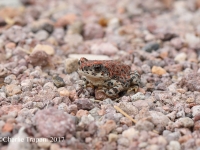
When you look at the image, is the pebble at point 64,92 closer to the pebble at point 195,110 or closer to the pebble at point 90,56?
the pebble at point 90,56

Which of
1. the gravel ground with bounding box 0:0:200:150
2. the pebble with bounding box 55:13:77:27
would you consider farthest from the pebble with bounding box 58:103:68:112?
the pebble with bounding box 55:13:77:27

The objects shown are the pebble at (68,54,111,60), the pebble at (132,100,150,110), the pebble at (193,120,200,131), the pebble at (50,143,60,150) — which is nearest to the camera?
the pebble at (50,143,60,150)

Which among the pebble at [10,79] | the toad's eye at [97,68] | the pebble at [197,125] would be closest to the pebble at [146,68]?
the toad's eye at [97,68]

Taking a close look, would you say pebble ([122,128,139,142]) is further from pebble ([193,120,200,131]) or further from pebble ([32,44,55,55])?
pebble ([32,44,55,55])

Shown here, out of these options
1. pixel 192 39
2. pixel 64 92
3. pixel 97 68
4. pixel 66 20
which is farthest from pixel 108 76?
pixel 66 20

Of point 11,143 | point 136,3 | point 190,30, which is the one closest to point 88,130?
point 11,143

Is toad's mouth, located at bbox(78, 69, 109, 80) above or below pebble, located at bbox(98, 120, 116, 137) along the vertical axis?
above

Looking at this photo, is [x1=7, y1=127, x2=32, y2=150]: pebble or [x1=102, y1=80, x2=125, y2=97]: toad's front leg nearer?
[x1=7, y1=127, x2=32, y2=150]: pebble
